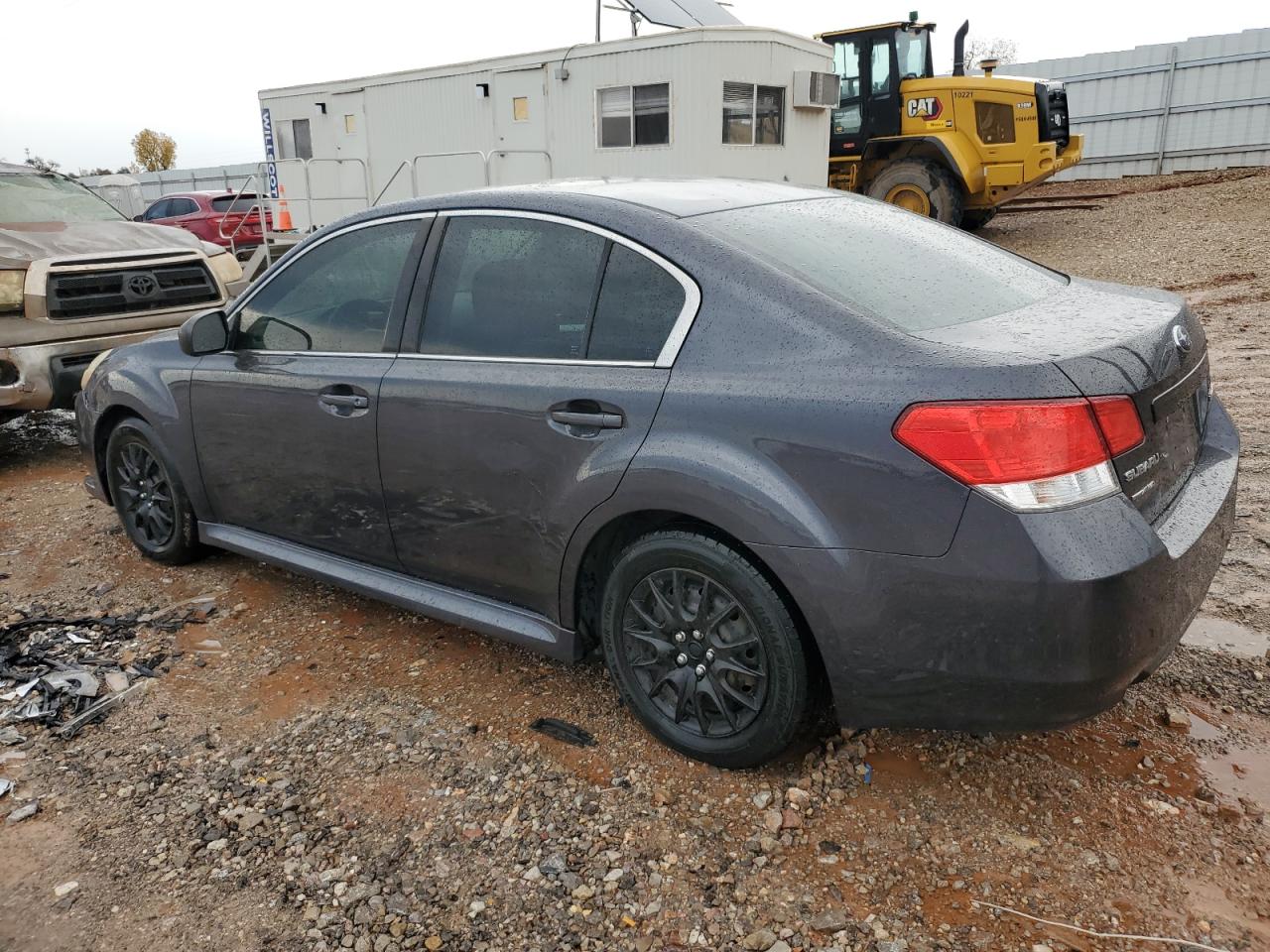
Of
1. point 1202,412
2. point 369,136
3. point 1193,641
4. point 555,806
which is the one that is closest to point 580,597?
point 555,806

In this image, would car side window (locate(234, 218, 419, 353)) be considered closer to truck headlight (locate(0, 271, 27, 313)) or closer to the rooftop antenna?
truck headlight (locate(0, 271, 27, 313))

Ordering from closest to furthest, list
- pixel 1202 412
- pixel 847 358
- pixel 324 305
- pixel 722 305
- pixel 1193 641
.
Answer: pixel 847 358 → pixel 722 305 → pixel 1202 412 → pixel 1193 641 → pixel 324 305

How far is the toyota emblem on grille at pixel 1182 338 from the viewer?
2.56 metres

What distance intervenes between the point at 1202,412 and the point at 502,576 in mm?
2149

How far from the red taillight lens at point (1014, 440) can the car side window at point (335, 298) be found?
201cm

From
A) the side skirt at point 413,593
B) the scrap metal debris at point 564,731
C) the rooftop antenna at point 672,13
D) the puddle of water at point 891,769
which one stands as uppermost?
the rooftop antenna at point 672,13

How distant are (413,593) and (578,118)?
10573mm

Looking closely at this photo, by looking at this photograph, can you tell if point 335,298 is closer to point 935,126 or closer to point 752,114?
point 752,114

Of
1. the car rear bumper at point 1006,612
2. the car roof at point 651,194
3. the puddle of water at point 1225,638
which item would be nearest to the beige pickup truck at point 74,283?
the car roof at point 651,194

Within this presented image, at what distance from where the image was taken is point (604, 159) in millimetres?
12625

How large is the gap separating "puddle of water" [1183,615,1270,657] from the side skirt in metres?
2.12

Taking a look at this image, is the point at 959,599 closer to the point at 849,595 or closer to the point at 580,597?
the point at 849,595

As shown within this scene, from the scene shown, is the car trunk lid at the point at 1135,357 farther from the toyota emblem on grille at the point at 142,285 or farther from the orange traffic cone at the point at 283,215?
the orange traffic cone at the point at 283,215

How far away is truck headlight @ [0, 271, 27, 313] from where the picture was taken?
19.9ft
